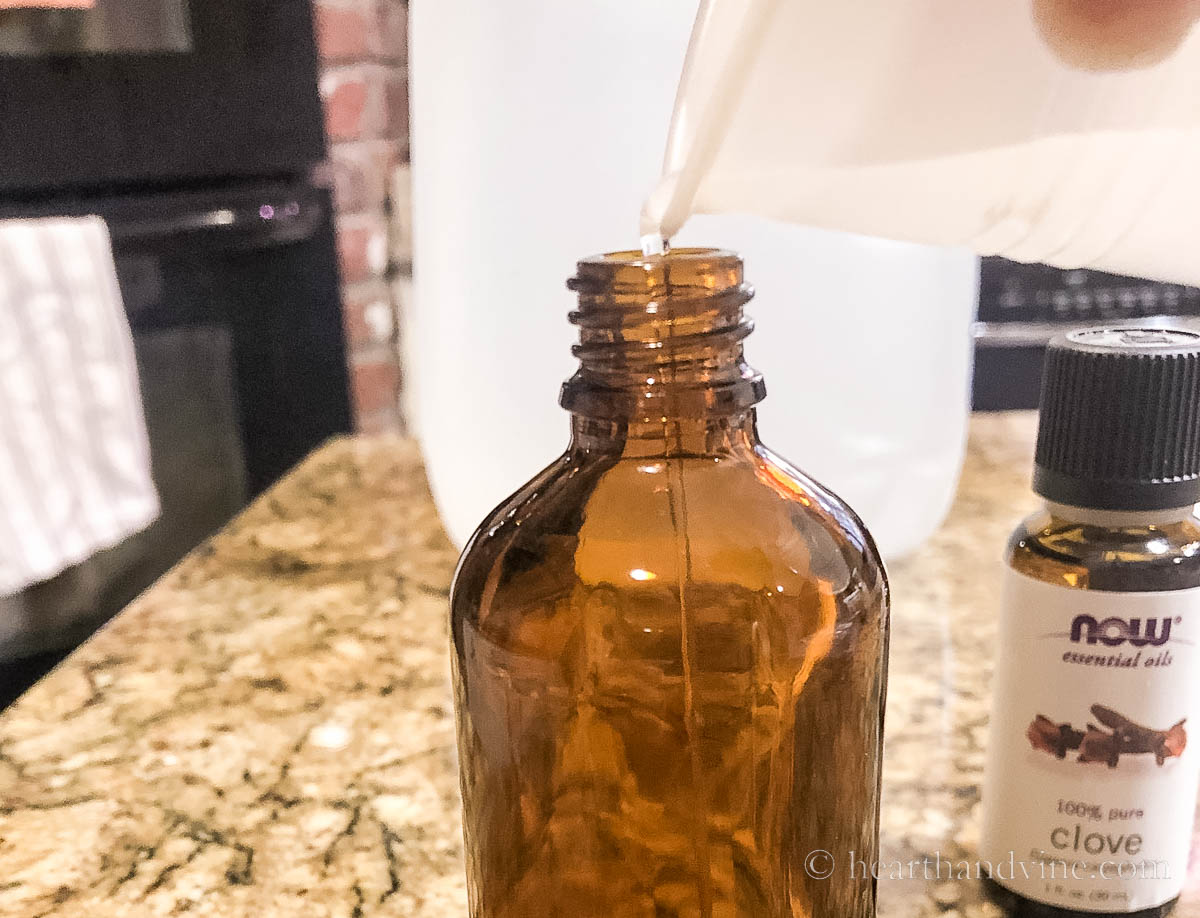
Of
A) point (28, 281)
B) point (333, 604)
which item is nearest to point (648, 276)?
point (333, 604)

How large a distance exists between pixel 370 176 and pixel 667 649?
99 centimetres

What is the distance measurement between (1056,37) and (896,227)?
0.24ft

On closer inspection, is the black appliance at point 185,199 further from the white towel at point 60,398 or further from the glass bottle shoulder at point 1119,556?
the glass bottle shoulder at point 1119,556

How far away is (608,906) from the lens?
32 cm

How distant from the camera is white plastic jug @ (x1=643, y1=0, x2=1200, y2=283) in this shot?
0.81 feet

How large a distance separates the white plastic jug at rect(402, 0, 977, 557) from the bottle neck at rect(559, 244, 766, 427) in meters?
0.19

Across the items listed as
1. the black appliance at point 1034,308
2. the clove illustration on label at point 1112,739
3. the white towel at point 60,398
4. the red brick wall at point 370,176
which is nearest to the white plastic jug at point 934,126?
the clove illustration on label at point 1112,739

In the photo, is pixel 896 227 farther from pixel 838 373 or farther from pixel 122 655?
pixel 122 655

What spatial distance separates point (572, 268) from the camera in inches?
19.6

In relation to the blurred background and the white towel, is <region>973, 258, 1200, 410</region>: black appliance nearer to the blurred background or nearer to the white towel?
the blurred background

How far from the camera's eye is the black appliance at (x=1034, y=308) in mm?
1241

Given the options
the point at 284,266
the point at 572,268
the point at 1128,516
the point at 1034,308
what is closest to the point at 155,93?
the point at 284,266

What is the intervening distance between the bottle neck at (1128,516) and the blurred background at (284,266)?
0.44ft

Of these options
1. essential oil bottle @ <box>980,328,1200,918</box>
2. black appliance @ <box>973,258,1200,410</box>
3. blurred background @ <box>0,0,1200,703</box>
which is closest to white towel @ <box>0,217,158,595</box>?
blurred background @ <box>0,0,1200,703</box>
